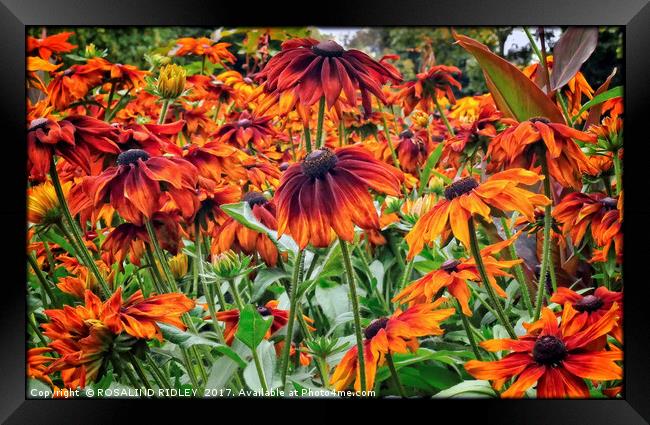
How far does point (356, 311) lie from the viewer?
2.43ft

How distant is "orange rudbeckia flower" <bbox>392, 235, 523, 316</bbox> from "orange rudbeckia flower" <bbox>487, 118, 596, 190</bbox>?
0.11m

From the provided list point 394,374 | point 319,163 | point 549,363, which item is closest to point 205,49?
point 319,163

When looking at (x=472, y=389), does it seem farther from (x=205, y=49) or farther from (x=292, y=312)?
(x=205, y=49)

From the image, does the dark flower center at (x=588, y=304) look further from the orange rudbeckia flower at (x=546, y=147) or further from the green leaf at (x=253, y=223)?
the green leaf at (x=253, y=223)

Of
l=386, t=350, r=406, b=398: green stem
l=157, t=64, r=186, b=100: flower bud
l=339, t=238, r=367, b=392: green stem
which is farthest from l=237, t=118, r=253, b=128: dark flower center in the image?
l=386, t=350, r=406, b=398: green stem

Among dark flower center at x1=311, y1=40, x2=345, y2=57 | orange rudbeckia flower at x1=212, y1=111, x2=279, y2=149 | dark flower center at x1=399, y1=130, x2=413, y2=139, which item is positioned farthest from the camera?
dark flower center at x1=399, y1=130, x2=413, y2=139

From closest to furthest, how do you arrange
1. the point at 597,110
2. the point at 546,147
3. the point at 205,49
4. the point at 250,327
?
the point at 250,327
the point at 546,147
the point at 597,110
the point at 205,49

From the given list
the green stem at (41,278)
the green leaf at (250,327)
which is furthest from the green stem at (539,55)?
the green stem at (41,278)

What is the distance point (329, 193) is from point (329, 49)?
20 cm

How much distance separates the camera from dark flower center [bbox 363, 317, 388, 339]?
2.57ft

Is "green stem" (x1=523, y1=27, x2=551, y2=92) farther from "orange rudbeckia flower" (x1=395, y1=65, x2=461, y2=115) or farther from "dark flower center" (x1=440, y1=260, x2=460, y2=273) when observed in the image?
"dark flower center" (x1=440, y1=260, x2=460, y2=273)

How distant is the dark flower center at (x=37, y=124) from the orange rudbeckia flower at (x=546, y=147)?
0.61 meters

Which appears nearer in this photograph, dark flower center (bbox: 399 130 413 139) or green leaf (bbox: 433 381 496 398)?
green leaf (bbox: 433 381 496 398)

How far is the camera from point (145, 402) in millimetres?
827
